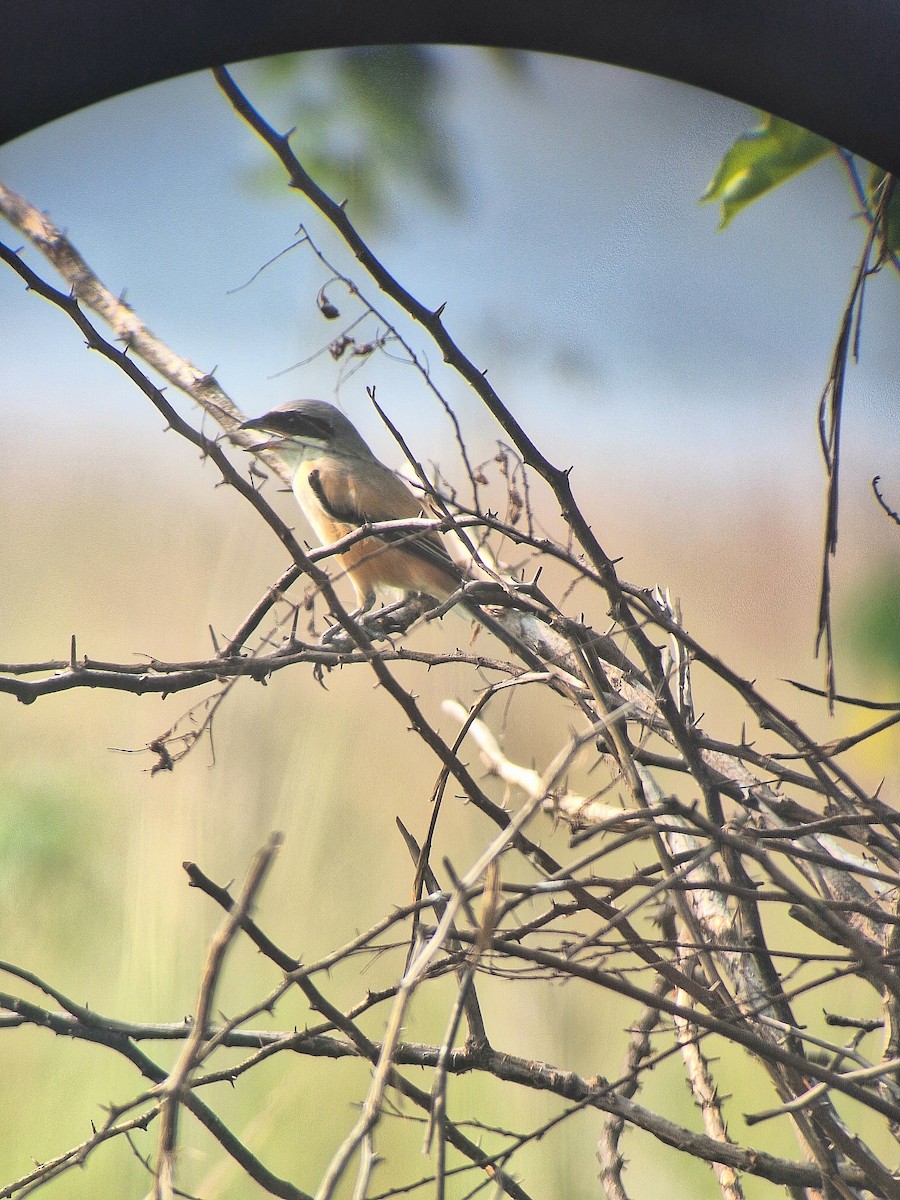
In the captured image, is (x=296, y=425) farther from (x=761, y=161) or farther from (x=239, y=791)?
(x=761, y=161)

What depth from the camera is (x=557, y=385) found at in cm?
97

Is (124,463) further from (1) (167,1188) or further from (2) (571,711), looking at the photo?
(1) (167,1188)

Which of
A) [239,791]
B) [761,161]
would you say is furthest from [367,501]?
[761,161]

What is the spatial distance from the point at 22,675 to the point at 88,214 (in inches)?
17.0

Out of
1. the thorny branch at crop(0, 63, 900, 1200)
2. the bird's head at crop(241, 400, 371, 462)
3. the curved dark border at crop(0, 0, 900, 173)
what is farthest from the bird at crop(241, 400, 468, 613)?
the curved dark border at crop(0, 0, 900, 173)

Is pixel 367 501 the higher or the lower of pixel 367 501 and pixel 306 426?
the higher

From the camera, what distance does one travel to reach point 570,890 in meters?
0.65

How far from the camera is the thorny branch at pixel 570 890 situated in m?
0.63

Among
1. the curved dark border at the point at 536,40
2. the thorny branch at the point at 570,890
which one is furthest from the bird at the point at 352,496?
the curved dark border at the point at 536,40

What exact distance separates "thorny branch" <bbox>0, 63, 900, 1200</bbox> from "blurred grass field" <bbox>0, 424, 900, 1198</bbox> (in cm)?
2

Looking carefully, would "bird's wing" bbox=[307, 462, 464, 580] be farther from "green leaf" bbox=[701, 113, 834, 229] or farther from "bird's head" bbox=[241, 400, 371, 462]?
"green leaf" bbox=[701, 113, 834, 229]

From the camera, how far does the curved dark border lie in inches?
28.1

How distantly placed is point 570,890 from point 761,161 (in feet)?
2.18

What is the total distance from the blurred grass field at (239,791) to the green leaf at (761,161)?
27cm
